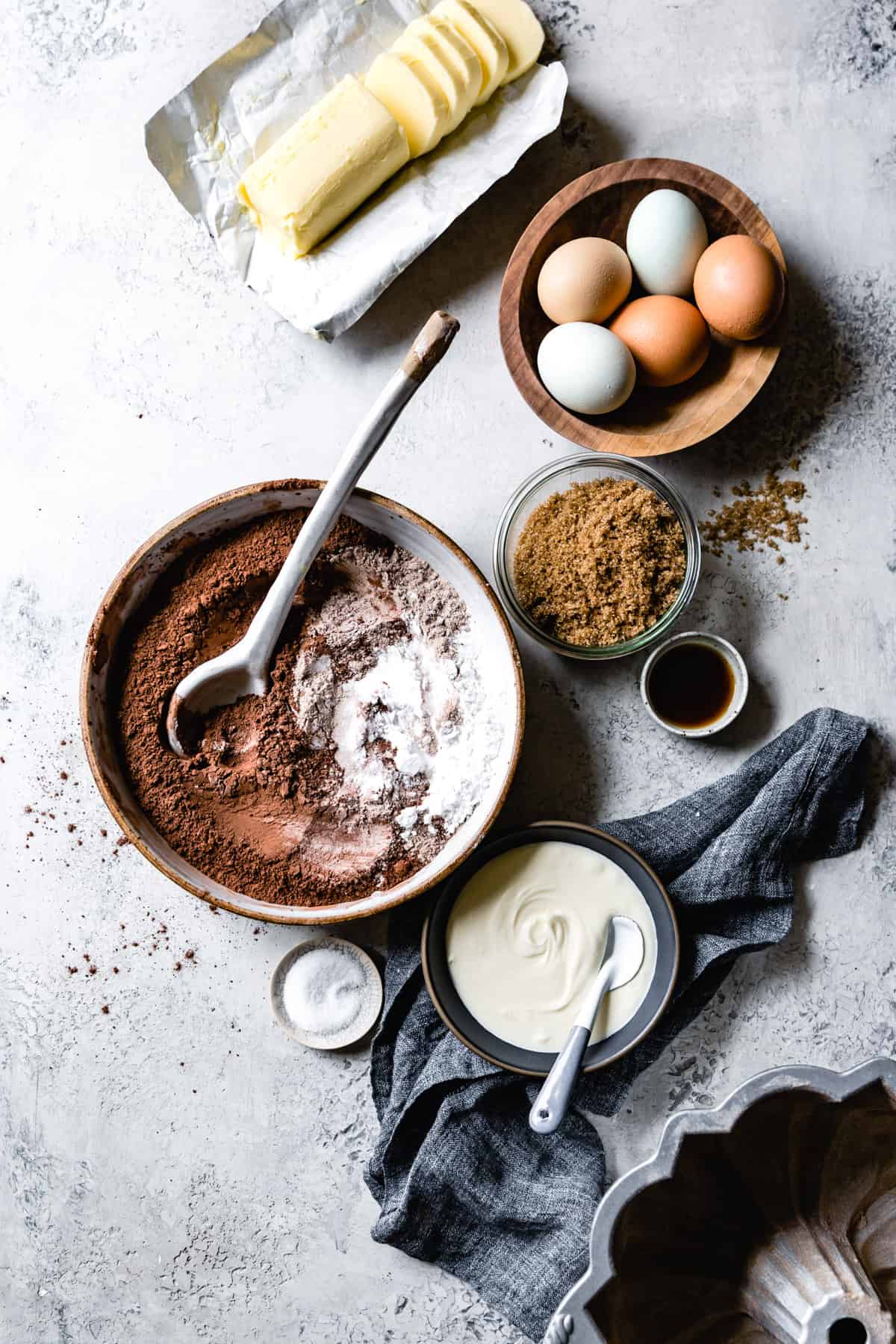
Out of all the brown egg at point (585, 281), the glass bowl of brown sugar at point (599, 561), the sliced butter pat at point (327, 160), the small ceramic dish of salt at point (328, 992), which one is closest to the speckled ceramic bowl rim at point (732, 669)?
the glass bowl of brown sugar at point (599, 561)

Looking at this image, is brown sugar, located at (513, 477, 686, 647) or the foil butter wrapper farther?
the foil butter wrapper

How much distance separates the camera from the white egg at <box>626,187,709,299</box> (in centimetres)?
160

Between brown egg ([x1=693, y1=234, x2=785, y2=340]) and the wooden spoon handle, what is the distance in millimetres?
471

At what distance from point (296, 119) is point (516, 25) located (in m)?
0.40

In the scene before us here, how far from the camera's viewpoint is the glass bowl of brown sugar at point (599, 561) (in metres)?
1.60

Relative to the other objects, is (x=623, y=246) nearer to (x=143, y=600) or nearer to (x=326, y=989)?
(x=143, y=600)

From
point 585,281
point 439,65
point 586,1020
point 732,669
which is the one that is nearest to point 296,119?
point 439,65

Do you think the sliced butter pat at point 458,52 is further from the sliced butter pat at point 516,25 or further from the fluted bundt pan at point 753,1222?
the fluted bundt pan at point 753,1222

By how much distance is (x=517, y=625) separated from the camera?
173cm

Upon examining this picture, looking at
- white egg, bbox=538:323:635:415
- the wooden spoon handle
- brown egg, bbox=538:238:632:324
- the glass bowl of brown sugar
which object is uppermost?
the wooden spoon handle

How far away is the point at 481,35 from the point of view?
163cm

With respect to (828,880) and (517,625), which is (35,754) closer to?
(517,625)

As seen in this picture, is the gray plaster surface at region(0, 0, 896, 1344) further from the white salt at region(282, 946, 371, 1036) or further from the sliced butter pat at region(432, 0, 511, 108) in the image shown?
the sliced butter pat at region(432, 0, 511, 108)

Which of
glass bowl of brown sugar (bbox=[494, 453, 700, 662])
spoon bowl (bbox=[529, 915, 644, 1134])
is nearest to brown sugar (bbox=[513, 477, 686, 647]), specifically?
glass bowl of brown sugar (bbox=[494, 453, 700, 662])
